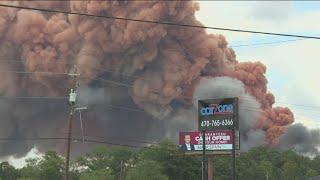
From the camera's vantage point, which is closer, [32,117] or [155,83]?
[155,83]

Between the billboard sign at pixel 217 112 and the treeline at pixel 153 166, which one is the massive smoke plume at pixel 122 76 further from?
the billboard sign at pixel 217 112

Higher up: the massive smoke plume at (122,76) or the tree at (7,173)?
the massive smoke plume at (122,76)

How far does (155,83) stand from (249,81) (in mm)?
21633

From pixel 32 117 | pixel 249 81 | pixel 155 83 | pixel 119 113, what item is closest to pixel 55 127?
pixel 32 117

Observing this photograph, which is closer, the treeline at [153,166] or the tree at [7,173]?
the treeline at [153,166]

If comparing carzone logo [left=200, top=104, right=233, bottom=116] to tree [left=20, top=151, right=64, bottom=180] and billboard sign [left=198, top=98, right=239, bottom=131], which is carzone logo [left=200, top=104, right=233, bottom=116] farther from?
tree [left=20, top=151, right=64, bottom=180]

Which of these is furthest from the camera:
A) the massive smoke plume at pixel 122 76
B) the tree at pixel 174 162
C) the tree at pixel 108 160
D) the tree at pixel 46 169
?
the massive smoke plume at pixel 122 76

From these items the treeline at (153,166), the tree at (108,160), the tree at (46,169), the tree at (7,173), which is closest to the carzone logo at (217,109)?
the treeline at (153,166)

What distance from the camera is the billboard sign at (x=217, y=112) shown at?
135 ft

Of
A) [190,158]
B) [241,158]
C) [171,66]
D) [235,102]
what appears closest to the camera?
[235,102]

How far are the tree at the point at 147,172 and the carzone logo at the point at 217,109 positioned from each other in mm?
30983

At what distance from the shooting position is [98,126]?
121 meters

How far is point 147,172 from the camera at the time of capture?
73.1m

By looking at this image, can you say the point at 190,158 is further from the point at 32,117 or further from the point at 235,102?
the point at 32,117
